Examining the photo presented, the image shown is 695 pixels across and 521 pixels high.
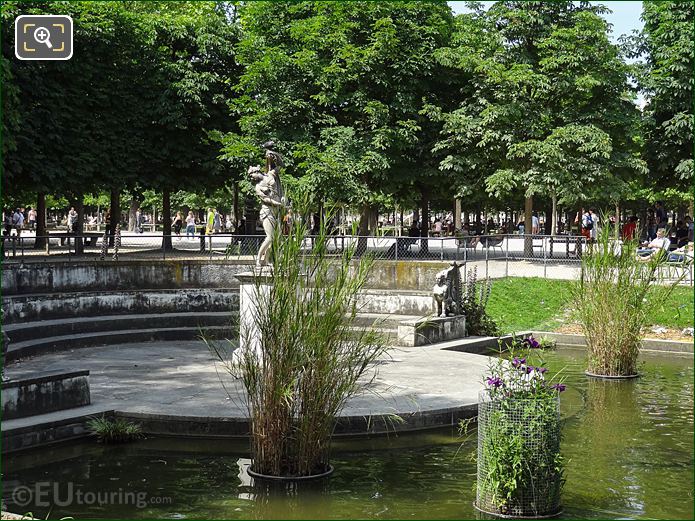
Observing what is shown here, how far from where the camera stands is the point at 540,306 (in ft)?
77.9

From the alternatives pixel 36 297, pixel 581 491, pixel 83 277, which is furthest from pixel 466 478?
pixel 83 277

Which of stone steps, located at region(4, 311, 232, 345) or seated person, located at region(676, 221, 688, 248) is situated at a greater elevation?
seated person, located at region(676, 221, 688, 248)

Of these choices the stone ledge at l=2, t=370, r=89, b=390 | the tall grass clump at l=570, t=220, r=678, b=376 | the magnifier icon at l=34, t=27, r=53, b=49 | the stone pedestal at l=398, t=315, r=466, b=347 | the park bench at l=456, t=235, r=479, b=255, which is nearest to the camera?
the magnifier icon at l=34, t=27, r=53, b=49

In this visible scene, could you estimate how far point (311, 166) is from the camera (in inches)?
1207

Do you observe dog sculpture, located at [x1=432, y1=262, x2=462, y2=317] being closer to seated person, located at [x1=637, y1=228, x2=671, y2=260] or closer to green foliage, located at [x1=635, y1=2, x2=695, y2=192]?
seated person, located at [x1=637, y1=228, x2=671, y2=260]

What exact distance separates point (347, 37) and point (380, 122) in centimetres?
344

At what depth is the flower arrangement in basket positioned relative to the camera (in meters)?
7.74

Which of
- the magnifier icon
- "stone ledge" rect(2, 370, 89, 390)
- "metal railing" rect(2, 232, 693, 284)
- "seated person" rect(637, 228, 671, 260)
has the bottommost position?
"stone ledge" rect(2, 370, 89, 390)

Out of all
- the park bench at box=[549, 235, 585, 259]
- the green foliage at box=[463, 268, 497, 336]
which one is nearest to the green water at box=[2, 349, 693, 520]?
the green foliage at box=[463, 268, 497, 336]

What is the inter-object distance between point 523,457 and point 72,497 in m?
4.31

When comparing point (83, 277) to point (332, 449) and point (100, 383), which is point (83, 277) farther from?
point (332, 449)

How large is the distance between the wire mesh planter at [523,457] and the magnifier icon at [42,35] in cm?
566

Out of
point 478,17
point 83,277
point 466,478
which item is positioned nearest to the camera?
point 466,478

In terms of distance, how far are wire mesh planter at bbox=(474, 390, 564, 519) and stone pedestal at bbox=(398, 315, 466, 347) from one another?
9.40 m
